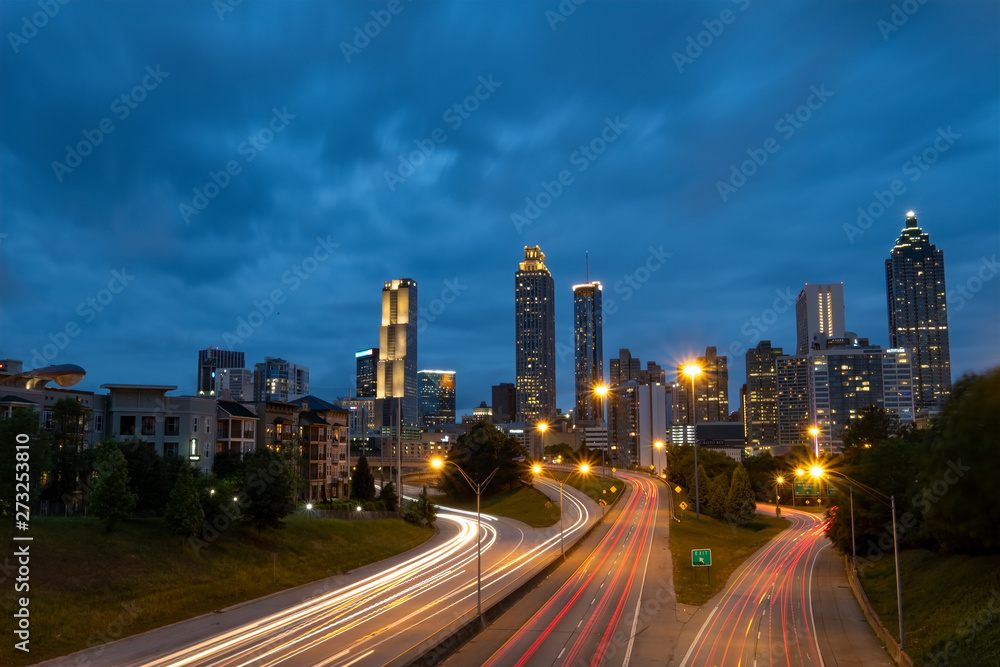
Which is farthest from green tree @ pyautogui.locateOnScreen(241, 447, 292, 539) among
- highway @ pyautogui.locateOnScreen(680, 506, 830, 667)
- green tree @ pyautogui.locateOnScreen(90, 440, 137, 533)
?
highway @ pyautogui.locateOnScreen(680, 506, 830, 667)

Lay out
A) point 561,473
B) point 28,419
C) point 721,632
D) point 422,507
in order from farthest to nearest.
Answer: point 561,473 → point 422,507 → point 28,419 → point 721,632

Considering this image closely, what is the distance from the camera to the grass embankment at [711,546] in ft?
175

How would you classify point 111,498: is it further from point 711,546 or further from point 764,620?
point 711,546

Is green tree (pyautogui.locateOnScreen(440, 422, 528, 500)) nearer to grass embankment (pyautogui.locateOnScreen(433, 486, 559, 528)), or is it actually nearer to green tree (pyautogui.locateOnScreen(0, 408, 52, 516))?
grass embankment (pyautogui.locateOnScreen(433, 486, 559, 528))

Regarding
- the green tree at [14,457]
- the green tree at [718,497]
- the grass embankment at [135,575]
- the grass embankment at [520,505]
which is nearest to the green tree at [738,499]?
the green tree at [718,497]

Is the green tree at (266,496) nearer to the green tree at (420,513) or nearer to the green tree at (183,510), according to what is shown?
the green tree at (183,510)

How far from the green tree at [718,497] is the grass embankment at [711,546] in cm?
123

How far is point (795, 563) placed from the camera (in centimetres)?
7012

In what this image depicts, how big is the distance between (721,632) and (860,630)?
880cm

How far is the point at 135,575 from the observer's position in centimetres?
4197

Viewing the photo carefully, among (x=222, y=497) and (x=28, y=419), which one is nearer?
(x=28, y=419)

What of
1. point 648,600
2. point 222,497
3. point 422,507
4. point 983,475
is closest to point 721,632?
point 648,600

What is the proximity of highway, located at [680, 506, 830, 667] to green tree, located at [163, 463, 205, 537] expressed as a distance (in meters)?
32.3

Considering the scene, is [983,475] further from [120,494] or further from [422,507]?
[422,507]
